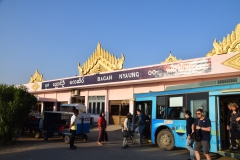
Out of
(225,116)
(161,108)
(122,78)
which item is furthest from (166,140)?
(122,78)

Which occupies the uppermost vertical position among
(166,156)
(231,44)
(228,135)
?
(231,44)

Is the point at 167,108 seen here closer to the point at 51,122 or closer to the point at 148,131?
the point at 148,131

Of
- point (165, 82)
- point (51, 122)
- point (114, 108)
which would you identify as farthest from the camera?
point (114, 108)

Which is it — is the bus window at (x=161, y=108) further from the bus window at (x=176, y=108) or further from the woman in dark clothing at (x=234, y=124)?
the woman in dark clothing at (x=234, y=124)

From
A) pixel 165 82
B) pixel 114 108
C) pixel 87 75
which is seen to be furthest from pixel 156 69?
pixel 87 75

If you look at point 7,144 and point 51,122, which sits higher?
point 51,122

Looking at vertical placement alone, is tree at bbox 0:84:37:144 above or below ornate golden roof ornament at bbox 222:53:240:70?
below

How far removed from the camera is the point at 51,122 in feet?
42.7

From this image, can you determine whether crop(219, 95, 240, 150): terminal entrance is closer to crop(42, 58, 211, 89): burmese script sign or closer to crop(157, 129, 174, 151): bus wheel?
crop(157, 129, 174, 151): bus wheel

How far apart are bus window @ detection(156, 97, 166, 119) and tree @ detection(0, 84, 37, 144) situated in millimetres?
6788

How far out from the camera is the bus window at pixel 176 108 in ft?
30.8

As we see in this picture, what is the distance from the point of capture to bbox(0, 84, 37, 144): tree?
418 inches

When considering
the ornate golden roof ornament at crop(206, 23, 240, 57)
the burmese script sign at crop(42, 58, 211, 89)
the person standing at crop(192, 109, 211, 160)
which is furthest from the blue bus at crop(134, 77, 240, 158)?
the ornate golden roof ornament at crop(206, 23, 240, 57)

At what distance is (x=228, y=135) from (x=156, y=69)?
1002 cm
